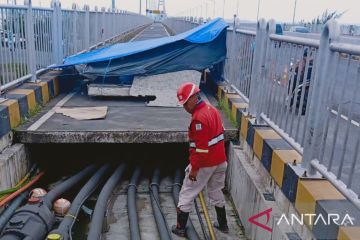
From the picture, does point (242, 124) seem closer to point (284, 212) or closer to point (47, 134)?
point (284, 212)

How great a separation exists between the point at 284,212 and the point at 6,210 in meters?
2.87

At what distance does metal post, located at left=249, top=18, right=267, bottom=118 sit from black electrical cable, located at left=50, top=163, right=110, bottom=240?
2.22m

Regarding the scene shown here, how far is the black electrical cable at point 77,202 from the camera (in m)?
3.78

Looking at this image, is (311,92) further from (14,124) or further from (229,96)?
(14,124)

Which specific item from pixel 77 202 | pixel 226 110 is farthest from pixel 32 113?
pixel 226 110

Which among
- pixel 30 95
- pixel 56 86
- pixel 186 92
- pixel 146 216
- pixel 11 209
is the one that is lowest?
pixel 146 216

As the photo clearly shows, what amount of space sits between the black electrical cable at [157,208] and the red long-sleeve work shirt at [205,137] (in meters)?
0.78

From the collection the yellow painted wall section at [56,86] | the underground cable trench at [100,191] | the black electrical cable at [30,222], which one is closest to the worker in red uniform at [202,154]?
the underground cable trench at [100,191]

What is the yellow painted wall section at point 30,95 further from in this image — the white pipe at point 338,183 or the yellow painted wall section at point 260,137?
the white pipe at point 338,183

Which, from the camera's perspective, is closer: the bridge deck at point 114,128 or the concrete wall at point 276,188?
the concrete wall at point 276,188

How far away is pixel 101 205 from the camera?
4.42m

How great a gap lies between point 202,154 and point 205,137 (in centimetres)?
17

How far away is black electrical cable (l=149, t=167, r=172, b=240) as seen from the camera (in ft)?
13.3

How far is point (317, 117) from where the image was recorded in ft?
9.55
